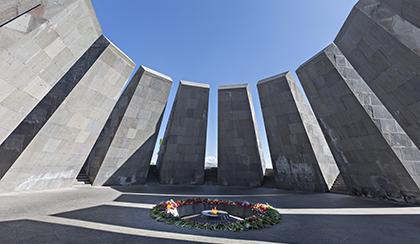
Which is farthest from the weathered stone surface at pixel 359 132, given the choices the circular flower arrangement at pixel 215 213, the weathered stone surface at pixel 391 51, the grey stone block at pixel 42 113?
the grey stone block at pixel 42 113

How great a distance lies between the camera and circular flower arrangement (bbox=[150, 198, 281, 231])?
5.34 m

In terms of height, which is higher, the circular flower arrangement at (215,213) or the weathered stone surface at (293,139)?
the weathered stone surface at (293,139)

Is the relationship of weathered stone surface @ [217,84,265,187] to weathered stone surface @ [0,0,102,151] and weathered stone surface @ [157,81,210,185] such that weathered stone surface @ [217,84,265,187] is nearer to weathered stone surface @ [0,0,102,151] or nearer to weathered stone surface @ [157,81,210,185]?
weathered stone surface @ [157,81,210,185]

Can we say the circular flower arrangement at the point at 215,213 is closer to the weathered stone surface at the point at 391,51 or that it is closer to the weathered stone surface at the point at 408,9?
the weathered stone surface at the point at 391,51

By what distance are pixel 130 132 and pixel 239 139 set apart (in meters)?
7.70

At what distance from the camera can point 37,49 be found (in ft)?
20.0

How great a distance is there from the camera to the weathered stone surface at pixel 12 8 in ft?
14.1

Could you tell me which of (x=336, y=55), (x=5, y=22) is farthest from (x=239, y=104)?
(x=5, y=22)

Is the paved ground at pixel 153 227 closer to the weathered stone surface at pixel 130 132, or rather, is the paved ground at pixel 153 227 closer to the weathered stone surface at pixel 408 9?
the weathered stone surface at pixel 408 9

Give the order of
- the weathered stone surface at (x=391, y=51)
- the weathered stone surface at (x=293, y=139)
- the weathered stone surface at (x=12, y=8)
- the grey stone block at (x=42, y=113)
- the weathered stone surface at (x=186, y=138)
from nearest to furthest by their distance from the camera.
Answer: the weathered stone surface at (x=12, y=8), the weathered stone surface at (x=391, y=51), the grey stone block at (x=42, y=113), the weathered stone surface at (x=293, y=139), the weathered stone surface at (x=186, y=138)

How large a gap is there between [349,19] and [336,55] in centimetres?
305

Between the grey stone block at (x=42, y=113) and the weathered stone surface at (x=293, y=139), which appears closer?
the grey stone block at (x=42, y=113)

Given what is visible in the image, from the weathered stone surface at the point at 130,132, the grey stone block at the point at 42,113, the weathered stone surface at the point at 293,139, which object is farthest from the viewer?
the weathered stone surface at the point at 130,132

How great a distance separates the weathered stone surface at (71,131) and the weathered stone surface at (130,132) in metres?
2.14
